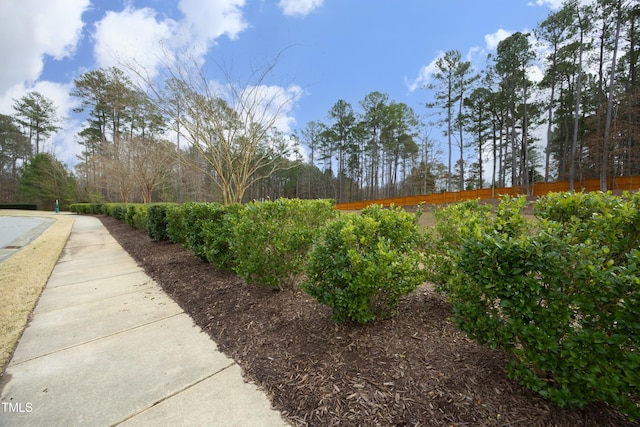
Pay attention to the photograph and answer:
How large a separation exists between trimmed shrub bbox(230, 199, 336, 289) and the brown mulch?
0.30 metres

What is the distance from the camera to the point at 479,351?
1772mm

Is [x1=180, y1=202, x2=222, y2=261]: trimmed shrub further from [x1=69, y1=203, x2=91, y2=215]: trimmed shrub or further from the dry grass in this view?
[x1=69, y1=203, x2=91, y2=215]: trimmed shrub

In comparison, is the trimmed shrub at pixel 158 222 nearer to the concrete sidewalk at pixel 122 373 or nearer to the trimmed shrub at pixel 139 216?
the trimmed shrub at pixel 139 216

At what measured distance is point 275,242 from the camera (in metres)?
2.74

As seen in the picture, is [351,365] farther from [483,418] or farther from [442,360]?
[483,418]

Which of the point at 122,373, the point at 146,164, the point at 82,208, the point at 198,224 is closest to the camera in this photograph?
the point at 122,373

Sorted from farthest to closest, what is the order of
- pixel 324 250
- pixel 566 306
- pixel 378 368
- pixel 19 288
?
pixel 19 288 < pixel 324 250 < pixel 378 368 < pixel 566 306

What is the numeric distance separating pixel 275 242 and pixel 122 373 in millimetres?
1594

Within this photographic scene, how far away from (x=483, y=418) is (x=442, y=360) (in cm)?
41

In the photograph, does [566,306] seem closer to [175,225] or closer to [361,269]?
[361,269]

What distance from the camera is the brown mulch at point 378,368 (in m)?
1.34

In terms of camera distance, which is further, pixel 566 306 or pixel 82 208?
pixel 82 208

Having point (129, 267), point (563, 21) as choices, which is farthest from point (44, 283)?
point (563, 21)

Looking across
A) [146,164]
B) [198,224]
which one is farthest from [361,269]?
[146,164]
